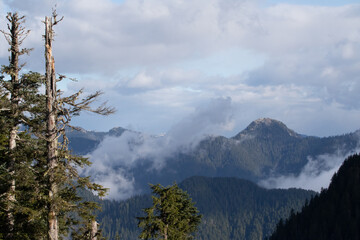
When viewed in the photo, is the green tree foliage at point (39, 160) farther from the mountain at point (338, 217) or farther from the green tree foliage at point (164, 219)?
the mountain at point (338, 217)

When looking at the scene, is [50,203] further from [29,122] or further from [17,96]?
[17,96]

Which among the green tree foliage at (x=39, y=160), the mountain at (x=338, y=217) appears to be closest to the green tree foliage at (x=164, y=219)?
the green tree foliage at (x=39, y=160)

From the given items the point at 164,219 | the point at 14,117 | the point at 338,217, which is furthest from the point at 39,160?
the point at 338,217

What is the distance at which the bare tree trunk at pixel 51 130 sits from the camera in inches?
642

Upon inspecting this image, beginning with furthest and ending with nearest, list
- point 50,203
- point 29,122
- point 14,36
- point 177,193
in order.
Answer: point 177,193 < point 14,36 < point 29,122 < point 50,203

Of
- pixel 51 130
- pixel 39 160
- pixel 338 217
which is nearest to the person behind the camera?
pixel 51 130

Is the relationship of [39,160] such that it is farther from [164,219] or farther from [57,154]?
[164,219]

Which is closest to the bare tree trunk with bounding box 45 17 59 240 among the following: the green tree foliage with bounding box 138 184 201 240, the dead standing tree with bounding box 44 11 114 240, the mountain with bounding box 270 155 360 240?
the dead standing tree with bounding box 44 11 114 240

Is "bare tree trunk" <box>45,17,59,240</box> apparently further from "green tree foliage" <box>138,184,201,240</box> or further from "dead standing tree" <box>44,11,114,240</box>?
"green tree foliage" <box>138,184,201,240</box>

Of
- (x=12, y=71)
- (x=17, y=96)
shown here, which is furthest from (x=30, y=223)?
(x=12, y=71)

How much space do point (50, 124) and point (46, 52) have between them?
3026 millimetres

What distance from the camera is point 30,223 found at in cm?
1830

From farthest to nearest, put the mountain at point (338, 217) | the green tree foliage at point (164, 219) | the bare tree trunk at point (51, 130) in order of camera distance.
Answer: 1. the mountain at point (338, 217)
2. the green tree foliage at point (164, 219)
3. the bare tree trunk at point (51, 130)

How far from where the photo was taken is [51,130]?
16.7 m
